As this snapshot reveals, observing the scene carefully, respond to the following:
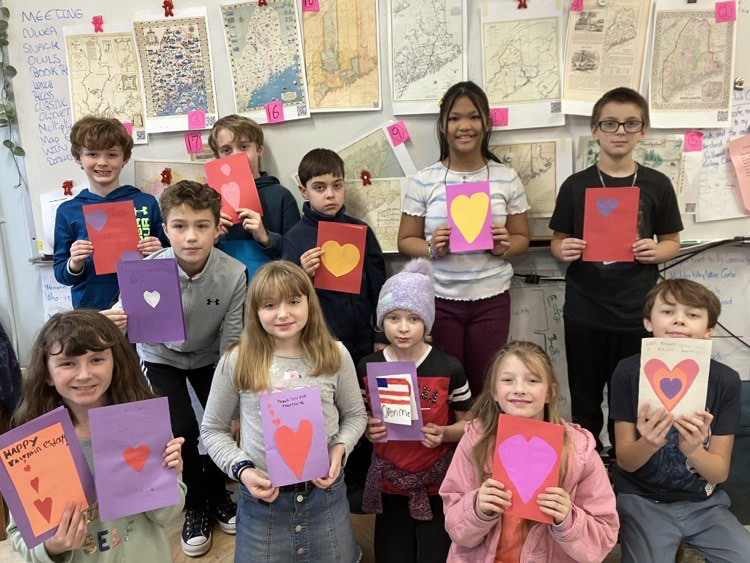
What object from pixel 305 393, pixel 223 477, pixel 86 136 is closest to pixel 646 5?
pixel 305 393

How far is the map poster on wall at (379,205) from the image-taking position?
2664mm

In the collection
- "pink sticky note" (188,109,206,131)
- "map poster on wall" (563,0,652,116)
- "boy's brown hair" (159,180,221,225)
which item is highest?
"map poster on wall" (563,0,652,116)

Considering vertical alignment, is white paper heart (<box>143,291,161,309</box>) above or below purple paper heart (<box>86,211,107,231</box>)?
below

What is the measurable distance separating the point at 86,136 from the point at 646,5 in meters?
2.65

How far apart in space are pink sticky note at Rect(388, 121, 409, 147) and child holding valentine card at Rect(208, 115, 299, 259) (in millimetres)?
597

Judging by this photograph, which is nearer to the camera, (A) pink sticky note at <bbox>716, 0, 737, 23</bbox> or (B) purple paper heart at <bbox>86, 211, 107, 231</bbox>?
(B) purple paper heart at <bbox>86, 211, 107, 231</bbox>

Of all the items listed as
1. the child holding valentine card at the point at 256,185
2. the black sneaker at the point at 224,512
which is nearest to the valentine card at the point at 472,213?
the child holding valentine card at the point at 256,185

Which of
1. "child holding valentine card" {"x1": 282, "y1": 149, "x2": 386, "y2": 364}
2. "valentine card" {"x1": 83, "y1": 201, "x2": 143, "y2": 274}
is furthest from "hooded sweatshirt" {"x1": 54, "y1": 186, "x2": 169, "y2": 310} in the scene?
"child holding valentine card" {"x1": 282, "y1": 149, "x2": 386, "y2": 364}

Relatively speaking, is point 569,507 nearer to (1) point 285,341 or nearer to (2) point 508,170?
(1) point 285,341

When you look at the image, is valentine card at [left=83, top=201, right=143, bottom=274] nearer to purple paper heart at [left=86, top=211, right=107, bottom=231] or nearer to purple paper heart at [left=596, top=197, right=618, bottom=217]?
purple paper heart at [left=86, top=211, right=107, bottom=231]

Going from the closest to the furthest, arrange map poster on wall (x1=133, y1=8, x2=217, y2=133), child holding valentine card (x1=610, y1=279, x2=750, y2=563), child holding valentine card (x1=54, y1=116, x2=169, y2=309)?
child holding valentine card (x1=610, y1=279, x2=750, y2=563)
child holding valentine card (x1=54, y1=116, x2=169, y2=309)
map poster on wall (x1=133, y1=8, x2=217, y2=133)

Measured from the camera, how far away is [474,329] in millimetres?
2367

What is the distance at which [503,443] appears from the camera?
1.42 metres

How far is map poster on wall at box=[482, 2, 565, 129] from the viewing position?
8.09 feet
